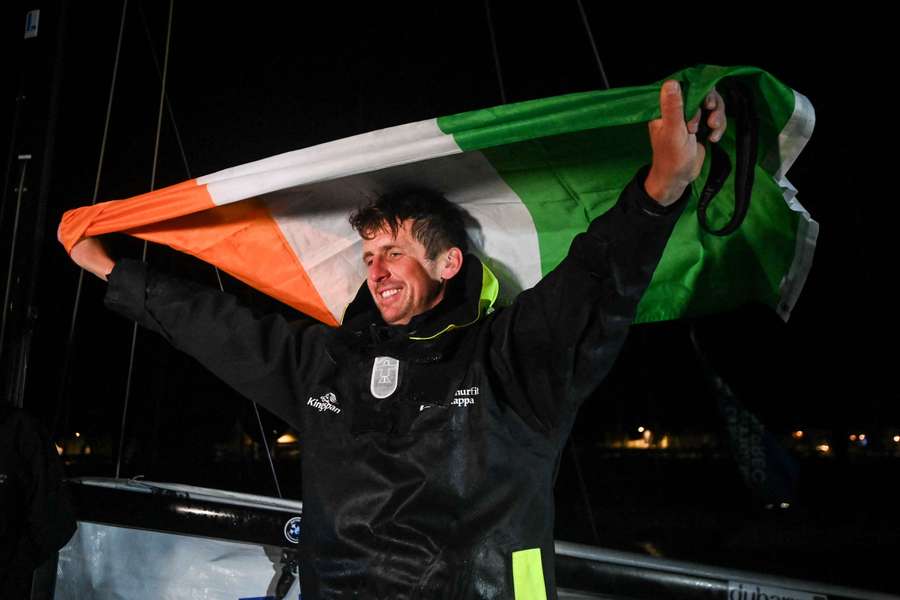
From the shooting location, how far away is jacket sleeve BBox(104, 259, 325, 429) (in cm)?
188

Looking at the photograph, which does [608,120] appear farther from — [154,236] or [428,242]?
[154,236]

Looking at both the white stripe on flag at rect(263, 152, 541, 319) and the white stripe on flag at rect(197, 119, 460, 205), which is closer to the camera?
the white stripe on flag at rect(197, 119, 460, 205)

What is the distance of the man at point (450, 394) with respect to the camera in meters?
1.43

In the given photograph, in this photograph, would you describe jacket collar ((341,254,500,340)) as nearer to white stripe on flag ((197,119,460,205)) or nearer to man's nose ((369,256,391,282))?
man's nose ((369,256,391,282))

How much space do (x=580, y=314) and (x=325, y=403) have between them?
70 cm

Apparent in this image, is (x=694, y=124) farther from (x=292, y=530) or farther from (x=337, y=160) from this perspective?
(x=292, y=530)

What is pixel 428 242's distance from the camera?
1.98m

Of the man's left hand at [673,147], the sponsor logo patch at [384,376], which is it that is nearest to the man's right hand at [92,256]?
the sponsor logo patch at [384,376]

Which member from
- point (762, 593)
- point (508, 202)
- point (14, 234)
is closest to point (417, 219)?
point (508, 202)

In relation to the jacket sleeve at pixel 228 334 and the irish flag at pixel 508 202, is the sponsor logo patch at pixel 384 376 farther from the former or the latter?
the irish flag at pixel 508 202

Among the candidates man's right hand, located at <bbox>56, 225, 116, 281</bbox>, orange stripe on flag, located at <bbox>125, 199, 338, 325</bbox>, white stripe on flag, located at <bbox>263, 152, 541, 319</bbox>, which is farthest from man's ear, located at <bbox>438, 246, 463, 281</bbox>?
man's right hand, located at <bbox>56, 225, 116, 281</bbox>

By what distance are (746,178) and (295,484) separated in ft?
78.9

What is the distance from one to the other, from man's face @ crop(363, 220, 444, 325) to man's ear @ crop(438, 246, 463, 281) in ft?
0.05

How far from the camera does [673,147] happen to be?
1350 mm
